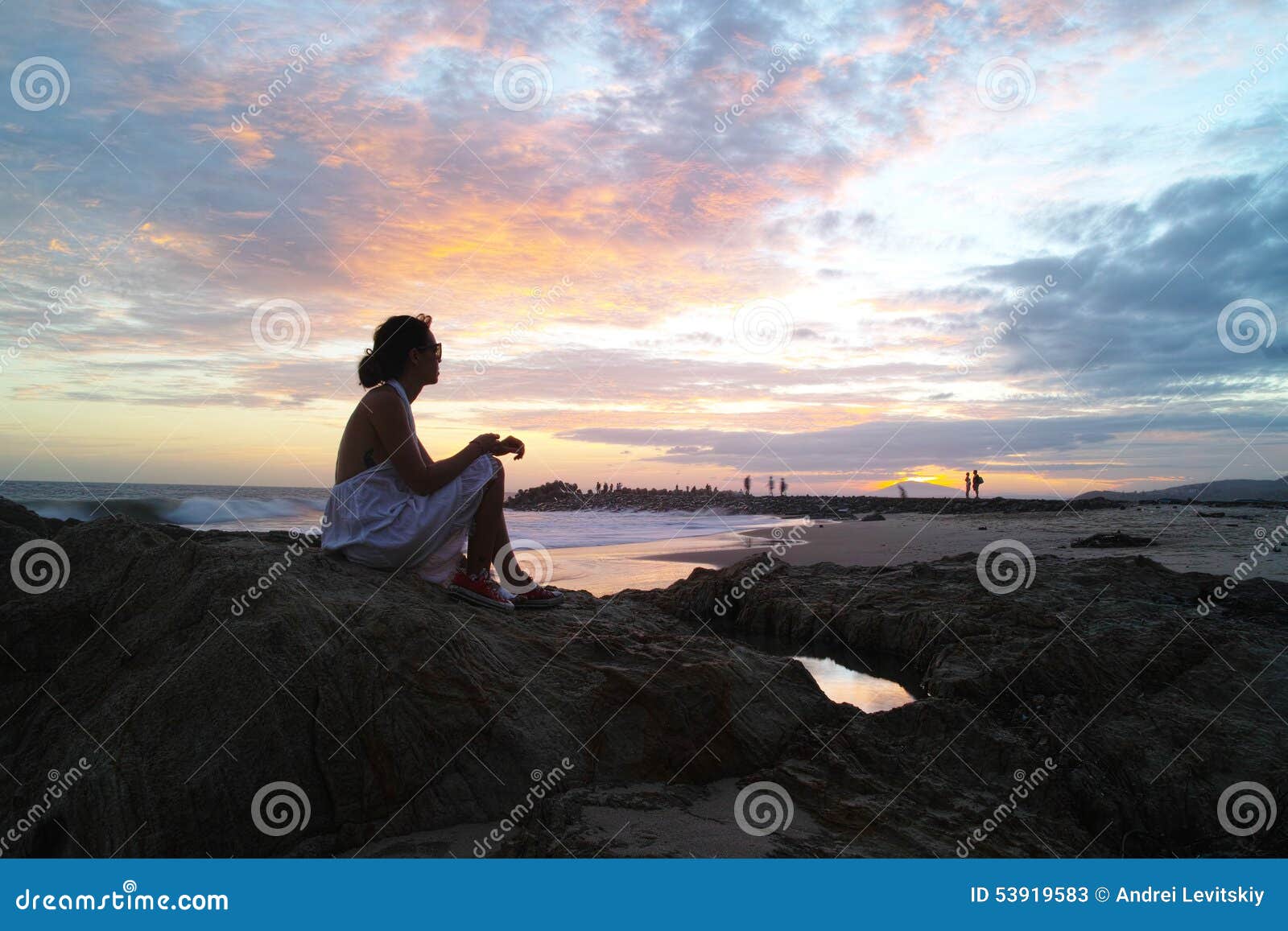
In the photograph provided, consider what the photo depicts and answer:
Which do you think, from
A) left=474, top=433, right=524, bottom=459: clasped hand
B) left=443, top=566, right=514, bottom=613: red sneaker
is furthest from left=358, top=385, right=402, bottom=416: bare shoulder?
left=443, top=566, right=514, bottom=613: red sneaker

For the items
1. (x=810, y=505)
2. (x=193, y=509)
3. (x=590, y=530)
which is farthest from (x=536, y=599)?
(x=810, y=505)

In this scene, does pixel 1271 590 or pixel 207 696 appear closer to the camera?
Answer: pixel 207 696

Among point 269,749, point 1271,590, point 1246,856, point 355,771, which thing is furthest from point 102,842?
point 1271,590

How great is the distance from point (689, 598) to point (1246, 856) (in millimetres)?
5862

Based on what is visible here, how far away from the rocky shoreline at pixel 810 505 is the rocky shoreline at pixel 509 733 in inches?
1112

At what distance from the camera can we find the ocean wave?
17.7 m

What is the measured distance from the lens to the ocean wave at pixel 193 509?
17734mm

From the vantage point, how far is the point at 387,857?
2.90 m

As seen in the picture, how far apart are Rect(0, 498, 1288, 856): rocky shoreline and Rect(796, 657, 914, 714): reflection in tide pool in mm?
616

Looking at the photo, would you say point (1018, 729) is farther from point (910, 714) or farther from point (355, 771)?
point (355, 771)

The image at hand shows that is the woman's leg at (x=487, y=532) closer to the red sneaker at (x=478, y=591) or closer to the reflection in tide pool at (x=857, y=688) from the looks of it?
the red sneaker at (x=478, y=591)

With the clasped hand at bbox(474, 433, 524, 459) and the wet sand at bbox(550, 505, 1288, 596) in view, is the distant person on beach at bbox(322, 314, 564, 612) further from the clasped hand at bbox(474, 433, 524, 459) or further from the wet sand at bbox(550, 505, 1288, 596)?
the wet sand at bbox(550, 505, 1288, 596)

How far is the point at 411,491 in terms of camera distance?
15.4 feet

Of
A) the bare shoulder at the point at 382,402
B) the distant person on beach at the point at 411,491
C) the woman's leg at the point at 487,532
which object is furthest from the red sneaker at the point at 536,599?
the bare shoulder at the point at 382,402
